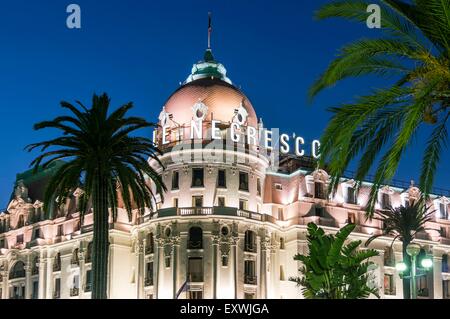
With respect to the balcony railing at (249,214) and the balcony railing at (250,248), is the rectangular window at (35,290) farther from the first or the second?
the balcony railing at (249,214)

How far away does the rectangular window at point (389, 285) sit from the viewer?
9450 cm

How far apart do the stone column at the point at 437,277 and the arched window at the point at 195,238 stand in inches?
1192

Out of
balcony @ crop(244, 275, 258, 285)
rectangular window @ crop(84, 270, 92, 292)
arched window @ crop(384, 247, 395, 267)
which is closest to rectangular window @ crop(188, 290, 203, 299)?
balcony @ crop(244, 275, 258, 285)

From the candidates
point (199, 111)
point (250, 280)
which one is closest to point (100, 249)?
point (250, 280)

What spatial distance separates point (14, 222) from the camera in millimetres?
111562

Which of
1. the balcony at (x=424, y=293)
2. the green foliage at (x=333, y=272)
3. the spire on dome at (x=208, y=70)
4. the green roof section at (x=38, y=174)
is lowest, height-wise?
the green foliage at (x=333, y=272)

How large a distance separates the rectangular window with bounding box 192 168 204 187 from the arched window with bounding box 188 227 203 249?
194 inches

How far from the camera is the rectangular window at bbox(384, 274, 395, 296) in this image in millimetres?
94500

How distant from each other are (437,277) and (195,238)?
104 feet

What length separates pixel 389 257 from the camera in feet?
316

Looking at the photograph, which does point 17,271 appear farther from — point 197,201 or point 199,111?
point 199,111

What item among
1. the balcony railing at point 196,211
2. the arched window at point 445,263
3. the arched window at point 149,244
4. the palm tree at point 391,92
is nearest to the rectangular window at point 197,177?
the balcony railing at point 196,211

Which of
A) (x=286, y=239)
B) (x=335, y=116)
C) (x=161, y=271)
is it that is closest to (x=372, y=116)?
(x=335, y=116)

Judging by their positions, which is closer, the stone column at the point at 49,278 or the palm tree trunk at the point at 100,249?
the palm tree trunk at the point at 100,249
